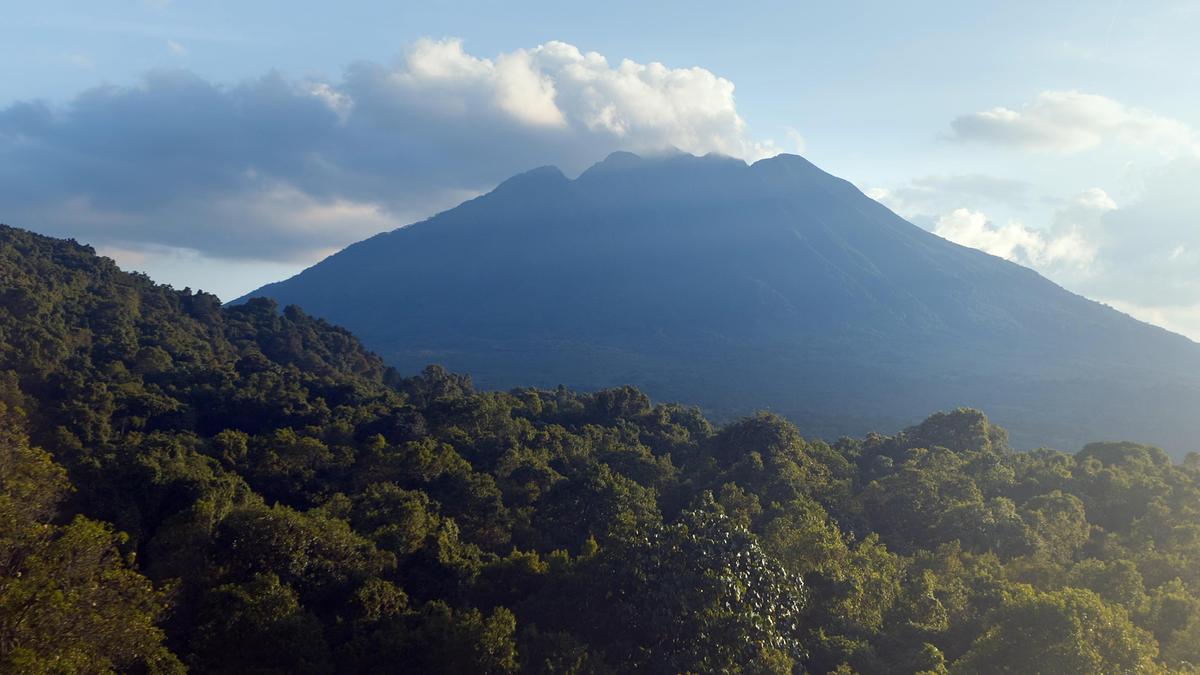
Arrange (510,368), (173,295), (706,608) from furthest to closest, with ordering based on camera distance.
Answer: (510,368)
(173,295)
(706,608)

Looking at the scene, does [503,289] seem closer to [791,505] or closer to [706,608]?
[791,505]

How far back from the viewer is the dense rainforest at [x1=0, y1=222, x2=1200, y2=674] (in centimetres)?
1363

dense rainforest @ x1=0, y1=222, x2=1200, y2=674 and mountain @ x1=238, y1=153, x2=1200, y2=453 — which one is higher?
mountain @ x1=238, y1=153, x2=1200, y2=453

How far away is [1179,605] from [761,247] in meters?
103

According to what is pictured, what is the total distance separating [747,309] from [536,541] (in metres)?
84.9

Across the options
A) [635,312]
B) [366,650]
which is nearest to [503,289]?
[635,312]

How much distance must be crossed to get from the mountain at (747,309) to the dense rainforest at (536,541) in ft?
Result: 116

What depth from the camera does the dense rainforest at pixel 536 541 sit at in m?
13.6

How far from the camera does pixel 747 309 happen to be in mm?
103562

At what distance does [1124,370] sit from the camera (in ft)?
291

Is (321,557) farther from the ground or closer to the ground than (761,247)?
closer to the ground

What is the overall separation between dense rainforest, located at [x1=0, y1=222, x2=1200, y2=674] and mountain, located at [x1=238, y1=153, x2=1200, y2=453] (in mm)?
35277

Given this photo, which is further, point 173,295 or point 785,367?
point 785,367

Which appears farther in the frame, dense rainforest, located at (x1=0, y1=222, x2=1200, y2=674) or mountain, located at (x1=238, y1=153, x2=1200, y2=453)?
mountain, located at (x1=238, y1=153, x2=1200, y2=453)
